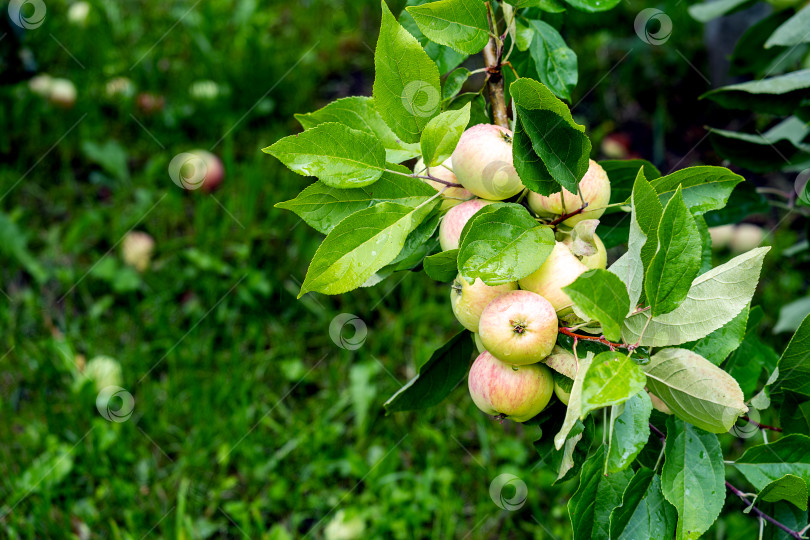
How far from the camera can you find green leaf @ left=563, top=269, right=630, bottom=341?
506 millimetres

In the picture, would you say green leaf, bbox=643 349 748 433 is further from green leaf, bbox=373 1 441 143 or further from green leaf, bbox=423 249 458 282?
green leaf, bbox=373 1 441 143

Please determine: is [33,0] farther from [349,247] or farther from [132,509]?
[349,247]

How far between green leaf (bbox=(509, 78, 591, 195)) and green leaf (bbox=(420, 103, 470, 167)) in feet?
0.21

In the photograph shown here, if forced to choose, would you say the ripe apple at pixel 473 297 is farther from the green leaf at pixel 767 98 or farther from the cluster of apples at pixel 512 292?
the green leaf at pixel 767 98

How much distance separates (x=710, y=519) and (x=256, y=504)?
3.43 ft

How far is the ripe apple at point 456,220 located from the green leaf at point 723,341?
0.27 m

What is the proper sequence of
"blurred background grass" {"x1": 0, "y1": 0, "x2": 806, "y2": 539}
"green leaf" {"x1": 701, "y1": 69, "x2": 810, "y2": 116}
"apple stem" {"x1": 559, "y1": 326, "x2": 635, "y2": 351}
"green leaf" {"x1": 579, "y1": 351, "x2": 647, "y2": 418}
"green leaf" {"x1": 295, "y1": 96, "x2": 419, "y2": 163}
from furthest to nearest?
"blurred background grass" {"x1": 0, "y1": 0, "x2": 806, "y2": 539}
"green leaf" {"x1": 701, "y1": 69, "x2": 810, "y2": 116}
"green leaf" {"x1": 295, "y1": 96, "x2": 419, "y2": 163}
"apple stem" {"x1": 559, "y1": 326, "x2": 635, "y2": 351}
"green leaf" {"x1": 579, "y1": 351, "x2": 647, "y2": 418}

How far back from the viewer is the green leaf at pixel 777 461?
67 cm

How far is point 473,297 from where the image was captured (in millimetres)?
648

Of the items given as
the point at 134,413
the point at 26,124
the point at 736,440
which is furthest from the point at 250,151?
the point at 736,440

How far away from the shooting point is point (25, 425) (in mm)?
1591

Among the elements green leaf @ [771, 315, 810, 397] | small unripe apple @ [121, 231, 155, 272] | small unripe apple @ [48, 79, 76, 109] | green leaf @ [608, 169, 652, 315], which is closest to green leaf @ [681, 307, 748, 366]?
green leaf @ [771, 315, 810, 397]

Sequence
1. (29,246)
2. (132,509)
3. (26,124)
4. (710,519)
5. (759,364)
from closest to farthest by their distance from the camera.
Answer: (710,519)
(759,364)
(132,509)
(29,246)
(26,124)

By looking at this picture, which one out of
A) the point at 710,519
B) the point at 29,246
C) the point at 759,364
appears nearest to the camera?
the point at 710,519
